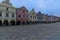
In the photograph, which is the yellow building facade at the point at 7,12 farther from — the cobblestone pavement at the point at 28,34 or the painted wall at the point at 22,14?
the cobblestone pavement at the point at 28,34

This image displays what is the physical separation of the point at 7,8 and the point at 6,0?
10.4ft

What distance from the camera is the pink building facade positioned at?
4879cm

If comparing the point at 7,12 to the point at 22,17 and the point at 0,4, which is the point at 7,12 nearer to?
the point at 0,4

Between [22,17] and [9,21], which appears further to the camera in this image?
[22,17]

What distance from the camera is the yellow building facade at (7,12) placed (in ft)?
134

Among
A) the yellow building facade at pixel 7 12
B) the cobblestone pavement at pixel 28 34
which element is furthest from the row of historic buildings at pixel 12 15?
the cobblestone pavement at pixel 28 34

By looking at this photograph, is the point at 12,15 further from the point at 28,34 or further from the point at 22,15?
the point at 28,34

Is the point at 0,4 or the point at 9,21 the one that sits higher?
the point at 0,4

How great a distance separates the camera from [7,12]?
4281 centimetres

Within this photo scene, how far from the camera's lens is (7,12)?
42.8m

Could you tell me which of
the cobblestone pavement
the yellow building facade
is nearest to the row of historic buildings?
the yellow building facade

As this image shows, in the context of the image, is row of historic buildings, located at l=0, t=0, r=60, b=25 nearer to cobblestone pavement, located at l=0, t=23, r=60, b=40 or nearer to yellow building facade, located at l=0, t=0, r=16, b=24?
yellow building facade, located at l=0, t=0, r=16, b=24

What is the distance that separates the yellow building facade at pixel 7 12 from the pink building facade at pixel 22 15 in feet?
8.79

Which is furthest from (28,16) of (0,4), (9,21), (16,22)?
(0,4)
